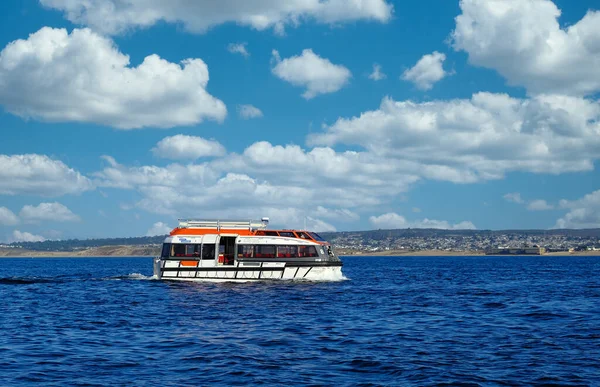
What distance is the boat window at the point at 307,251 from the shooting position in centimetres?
Answer: 5253

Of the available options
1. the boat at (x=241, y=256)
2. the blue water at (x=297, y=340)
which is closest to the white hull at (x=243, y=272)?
the boat at (x=241, y=256)

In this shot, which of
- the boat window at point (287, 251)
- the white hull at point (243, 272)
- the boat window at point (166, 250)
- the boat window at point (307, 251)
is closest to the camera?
the white hull at point (243, 272)

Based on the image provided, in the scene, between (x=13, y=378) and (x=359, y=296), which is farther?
(x=359, y=296)

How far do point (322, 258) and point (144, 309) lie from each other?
71.4 ft

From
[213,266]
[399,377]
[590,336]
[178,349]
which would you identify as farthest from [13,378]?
[213,266]

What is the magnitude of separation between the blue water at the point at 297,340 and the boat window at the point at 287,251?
10.4 m

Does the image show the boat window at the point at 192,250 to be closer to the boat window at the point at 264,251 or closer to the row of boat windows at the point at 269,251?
the row of boat windows at the point at 269,251

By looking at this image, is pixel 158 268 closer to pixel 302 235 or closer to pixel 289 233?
pixel 289 233

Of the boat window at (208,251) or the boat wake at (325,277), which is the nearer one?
the boat window at (208,251)

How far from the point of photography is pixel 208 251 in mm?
52031

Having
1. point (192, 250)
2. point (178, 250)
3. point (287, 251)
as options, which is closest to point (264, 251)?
point (287, 251)

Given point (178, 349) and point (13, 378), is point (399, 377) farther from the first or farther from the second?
point (13, 378)

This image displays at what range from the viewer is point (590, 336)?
80.5ft

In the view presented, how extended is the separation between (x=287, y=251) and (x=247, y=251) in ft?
11.3
